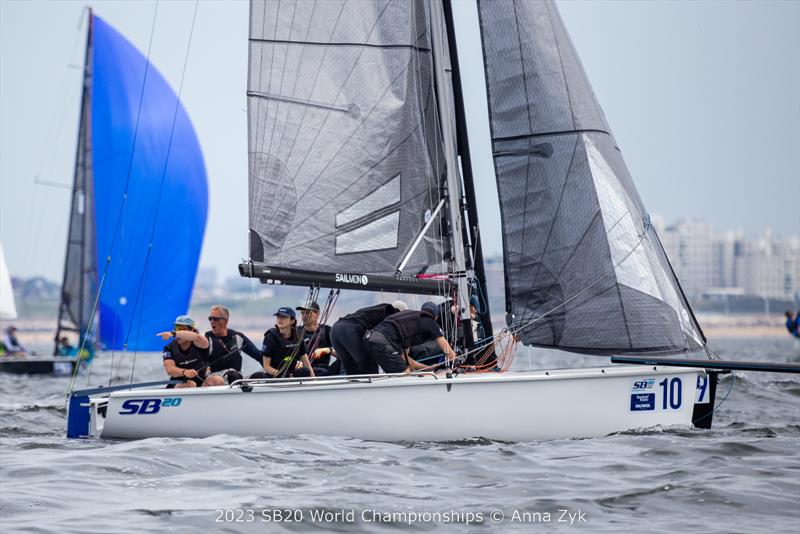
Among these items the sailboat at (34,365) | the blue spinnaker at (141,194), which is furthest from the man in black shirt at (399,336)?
the sailboat at (34,365)

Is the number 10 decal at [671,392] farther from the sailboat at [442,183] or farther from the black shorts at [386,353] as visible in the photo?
the black shorts at [386,353]

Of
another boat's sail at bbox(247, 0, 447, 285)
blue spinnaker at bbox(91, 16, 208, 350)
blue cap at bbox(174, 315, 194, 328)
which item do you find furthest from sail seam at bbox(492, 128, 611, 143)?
blue spinnaker at bbox(91, 16, 208, 350)

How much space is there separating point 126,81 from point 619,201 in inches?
727

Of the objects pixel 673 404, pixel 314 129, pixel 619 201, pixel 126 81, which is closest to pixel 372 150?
pixel 314 129

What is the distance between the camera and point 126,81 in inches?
1049

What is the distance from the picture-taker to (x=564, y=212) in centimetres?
1034

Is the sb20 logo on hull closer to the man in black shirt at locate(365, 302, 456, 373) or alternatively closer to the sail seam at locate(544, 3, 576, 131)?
the man in black shirt at locate(365, 302, 456, 373)

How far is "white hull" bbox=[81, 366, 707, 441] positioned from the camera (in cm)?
Result: 915

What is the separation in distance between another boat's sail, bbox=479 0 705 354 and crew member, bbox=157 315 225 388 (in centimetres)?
266

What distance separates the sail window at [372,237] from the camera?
10609 mm

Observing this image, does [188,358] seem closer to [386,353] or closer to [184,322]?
[184,322]

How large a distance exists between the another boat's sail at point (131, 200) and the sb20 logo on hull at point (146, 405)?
12.4 metres

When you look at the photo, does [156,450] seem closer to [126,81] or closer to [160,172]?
[160,172]

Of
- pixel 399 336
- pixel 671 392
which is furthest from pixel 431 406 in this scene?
pixel 671 392
